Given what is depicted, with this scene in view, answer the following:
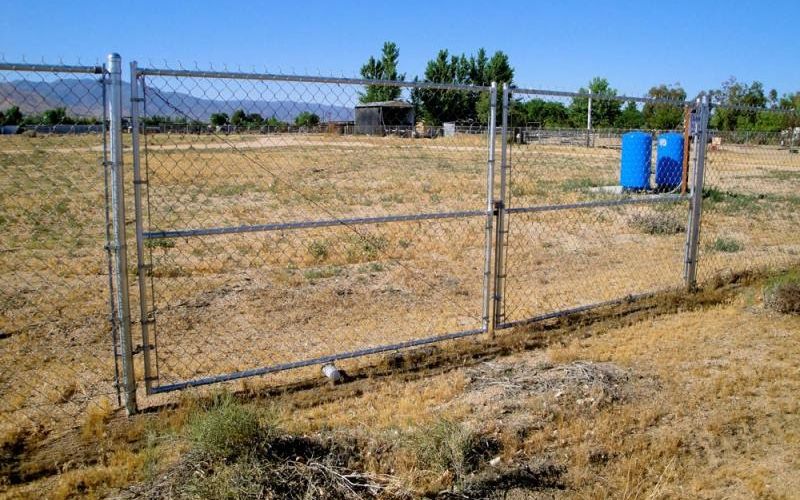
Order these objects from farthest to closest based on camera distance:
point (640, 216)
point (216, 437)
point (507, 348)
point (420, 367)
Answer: point (640, 216) < point (507, 348) < point (420, 367) < point (216, 437)

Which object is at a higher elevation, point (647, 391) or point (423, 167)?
point (423, 167)

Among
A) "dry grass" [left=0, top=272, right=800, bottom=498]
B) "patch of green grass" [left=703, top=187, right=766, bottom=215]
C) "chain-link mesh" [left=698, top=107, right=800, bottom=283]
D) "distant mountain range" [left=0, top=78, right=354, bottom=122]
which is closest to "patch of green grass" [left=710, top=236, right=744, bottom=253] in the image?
"chain-link mesh" [left=698, top=107, right=800, bottom=283]

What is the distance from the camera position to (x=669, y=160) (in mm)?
16391

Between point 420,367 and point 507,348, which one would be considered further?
point 507,348

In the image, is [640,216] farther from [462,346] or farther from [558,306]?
[462,346]

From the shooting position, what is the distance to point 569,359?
566cm

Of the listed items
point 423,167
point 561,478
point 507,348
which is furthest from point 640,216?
point 423,167

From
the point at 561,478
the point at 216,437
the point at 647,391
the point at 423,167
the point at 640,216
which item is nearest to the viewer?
the point at 216,437

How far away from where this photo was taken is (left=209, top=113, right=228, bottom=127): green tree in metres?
4.92

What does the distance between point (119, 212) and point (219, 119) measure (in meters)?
1.39

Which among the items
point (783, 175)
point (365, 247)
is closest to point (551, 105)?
point (783, 175)

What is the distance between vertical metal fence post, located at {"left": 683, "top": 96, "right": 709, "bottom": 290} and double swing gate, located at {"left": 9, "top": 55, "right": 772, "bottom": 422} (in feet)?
0.08

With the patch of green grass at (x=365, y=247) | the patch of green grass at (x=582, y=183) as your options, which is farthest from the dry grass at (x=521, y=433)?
the patch of green grass at (x=582, y=183)

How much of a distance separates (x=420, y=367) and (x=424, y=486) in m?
2.03
